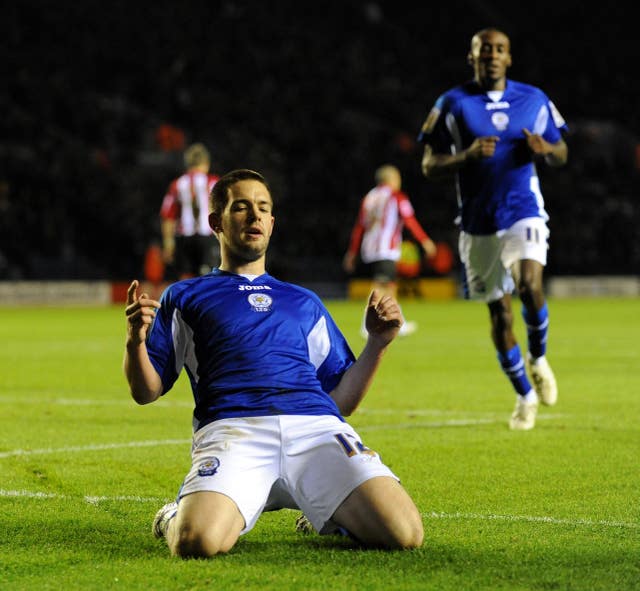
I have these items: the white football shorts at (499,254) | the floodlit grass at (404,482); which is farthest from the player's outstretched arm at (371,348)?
the white football shorts at (499,254)

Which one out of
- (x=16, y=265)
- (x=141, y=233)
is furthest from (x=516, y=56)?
(x=16, y=265)

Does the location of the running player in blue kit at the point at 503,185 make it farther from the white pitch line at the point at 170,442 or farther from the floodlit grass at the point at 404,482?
the floodlit grass at the point at 404,482

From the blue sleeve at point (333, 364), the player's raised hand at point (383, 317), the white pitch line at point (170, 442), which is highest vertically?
the player's raised hand at point (383, 317)

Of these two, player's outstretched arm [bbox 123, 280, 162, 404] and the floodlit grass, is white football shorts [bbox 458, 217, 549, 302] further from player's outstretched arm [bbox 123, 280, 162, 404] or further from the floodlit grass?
player's outstretched arm [bbox 123, 280, 162, 404]

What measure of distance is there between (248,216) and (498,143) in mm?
4238

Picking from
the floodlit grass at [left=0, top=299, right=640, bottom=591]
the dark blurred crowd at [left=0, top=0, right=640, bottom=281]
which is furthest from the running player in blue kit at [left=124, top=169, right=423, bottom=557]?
the dark blurred crowd at [left=0, top=0, right=640, bottom=281]

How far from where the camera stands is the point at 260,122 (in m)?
39.2

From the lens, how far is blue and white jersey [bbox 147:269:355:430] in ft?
15.3

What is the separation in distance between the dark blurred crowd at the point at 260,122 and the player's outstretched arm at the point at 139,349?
28114 millimetres

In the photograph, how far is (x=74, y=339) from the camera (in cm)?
1784

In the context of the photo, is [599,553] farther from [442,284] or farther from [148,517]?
[442,284]

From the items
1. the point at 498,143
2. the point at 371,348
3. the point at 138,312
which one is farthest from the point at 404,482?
the point at 498,143

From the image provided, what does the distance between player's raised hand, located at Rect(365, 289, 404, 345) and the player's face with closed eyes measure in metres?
Result: 0.45

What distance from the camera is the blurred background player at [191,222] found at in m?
17.6
